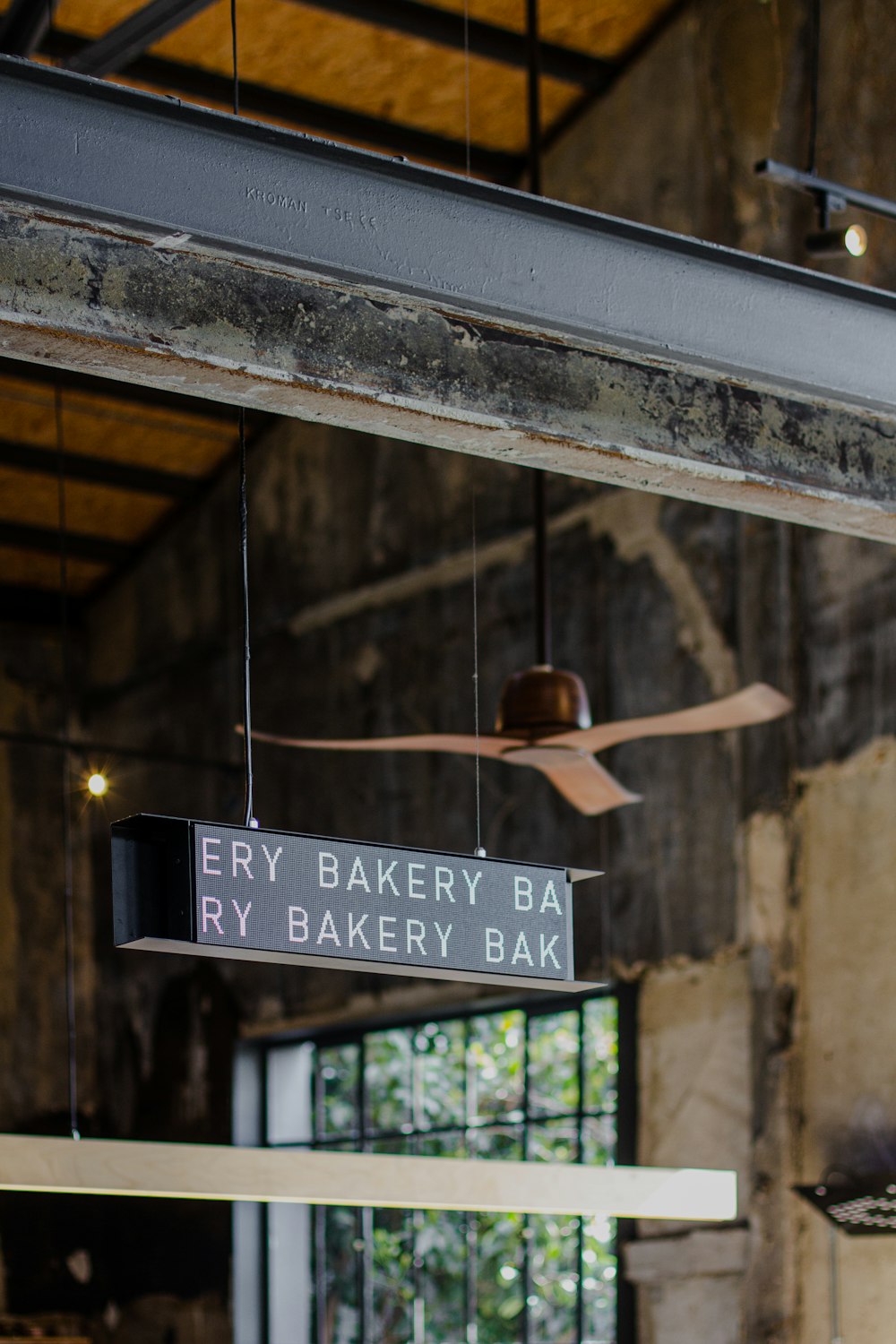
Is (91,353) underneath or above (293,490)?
underneath

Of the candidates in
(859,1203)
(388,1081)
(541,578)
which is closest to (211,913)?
(541,578)

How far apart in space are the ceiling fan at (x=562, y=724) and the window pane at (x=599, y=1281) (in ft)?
9.75

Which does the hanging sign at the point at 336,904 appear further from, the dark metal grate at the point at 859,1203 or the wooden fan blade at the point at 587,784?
the dark metal grate at the point at 859,1203

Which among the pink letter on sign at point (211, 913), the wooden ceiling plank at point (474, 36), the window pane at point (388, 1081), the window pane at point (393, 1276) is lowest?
the window pane at point (393, 1276)

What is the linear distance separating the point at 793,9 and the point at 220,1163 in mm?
6214

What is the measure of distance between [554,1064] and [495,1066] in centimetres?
46

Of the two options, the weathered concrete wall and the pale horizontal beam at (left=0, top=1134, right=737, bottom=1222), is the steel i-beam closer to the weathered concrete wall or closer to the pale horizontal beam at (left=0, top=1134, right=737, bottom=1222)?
the pale horizontal beam at (left=0, top=1134, right=737, bottom=1222)

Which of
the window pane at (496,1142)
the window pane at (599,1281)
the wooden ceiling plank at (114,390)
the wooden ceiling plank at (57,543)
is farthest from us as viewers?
the wooden ceiling plank at (57,543)

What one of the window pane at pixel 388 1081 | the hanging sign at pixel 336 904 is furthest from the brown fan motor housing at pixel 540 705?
the window pane at pixel 388 1081

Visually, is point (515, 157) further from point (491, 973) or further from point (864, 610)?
point (491, 973)

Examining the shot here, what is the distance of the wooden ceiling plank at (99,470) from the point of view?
39.5 feet

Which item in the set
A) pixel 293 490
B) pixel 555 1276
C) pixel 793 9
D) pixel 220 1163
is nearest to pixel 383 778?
pixel 293 490

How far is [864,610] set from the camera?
8.41 metres

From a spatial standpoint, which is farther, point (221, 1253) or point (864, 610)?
point (221, 1253)
